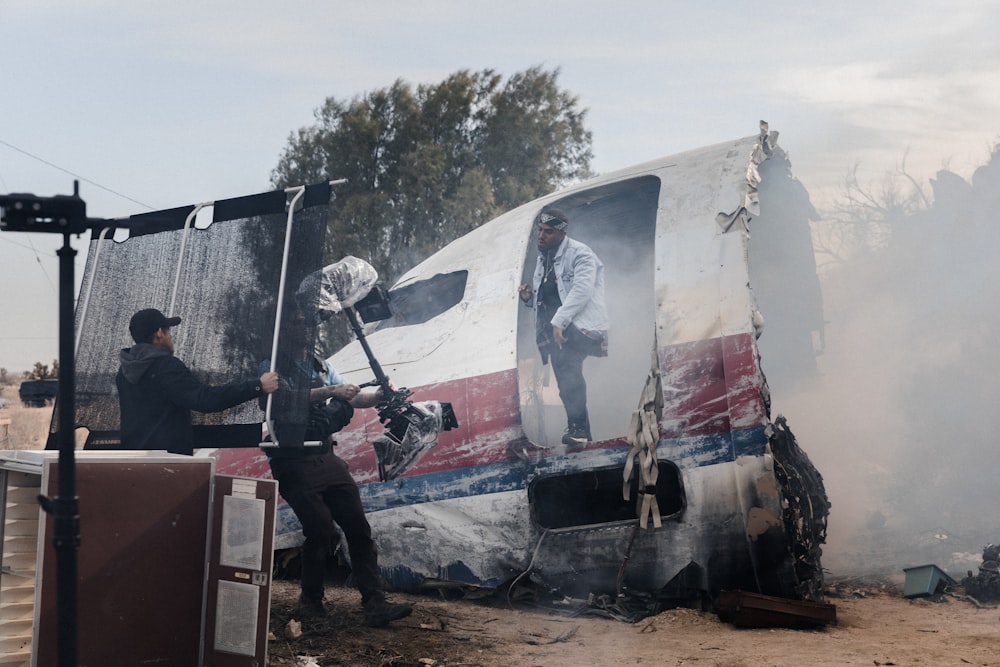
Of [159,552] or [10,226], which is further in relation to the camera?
[159,552]

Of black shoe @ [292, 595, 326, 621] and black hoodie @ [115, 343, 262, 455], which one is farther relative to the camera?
black shoe @ [292, 595, 326, 621]

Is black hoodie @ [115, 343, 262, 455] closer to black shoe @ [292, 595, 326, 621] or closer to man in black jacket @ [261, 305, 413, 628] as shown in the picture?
man in black jacket @ [261, 305, 413, 628]

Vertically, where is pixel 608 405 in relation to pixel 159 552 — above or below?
above

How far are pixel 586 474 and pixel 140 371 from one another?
3.42m

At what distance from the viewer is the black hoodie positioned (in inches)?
266

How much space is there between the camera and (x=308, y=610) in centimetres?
731

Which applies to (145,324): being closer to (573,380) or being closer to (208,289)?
(208,289)

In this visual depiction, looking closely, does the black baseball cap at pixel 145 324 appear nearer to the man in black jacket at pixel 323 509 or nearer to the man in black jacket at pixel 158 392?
the man in black jacket at pixel 158 392

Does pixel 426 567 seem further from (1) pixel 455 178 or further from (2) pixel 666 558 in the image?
(1) pixel 455 178

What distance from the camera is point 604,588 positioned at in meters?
7.09

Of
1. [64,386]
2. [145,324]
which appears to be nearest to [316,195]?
[145,324]

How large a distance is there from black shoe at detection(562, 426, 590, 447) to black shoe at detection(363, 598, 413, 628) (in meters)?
1.75

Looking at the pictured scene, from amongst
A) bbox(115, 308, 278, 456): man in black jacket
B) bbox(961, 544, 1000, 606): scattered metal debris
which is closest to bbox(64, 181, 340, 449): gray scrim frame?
bbox(115, 308, 278, 456): man in black jacket

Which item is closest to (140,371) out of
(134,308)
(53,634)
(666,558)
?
(134,308)
